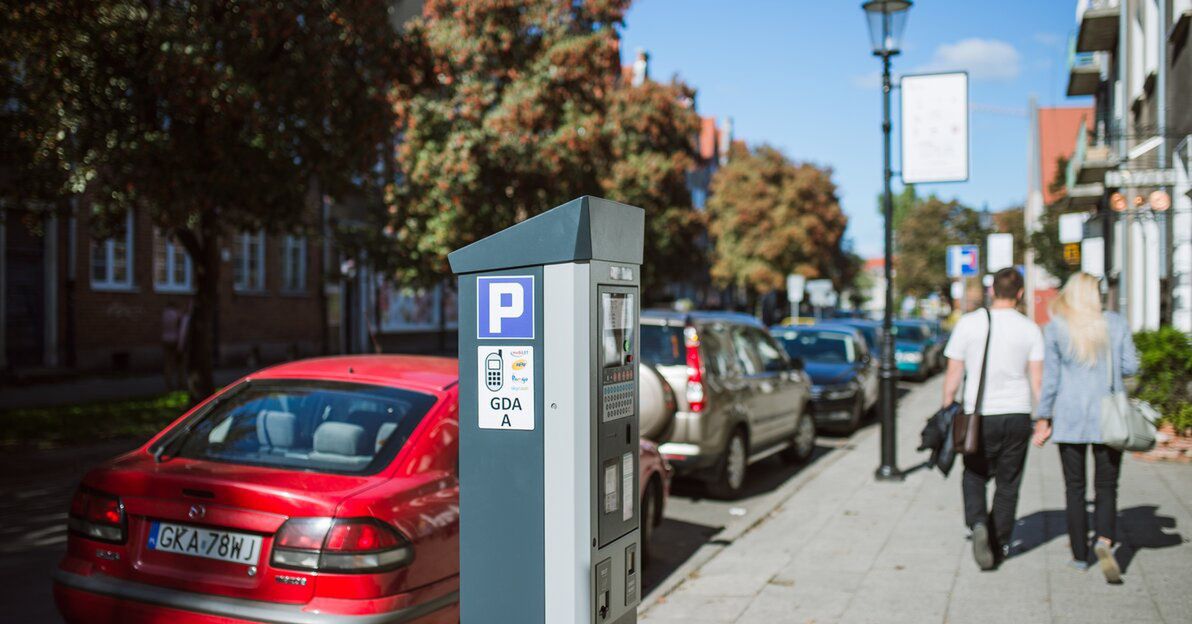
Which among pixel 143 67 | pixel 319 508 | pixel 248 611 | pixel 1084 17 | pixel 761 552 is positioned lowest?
pixel 761 552

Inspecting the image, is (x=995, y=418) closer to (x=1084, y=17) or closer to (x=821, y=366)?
(x=821, y=366)

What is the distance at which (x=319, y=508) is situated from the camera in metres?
3.91

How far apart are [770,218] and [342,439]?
49.9m

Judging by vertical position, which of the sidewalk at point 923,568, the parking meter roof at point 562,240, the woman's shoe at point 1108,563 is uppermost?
the parking meter roof at point 562,240

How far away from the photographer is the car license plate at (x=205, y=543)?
393 centimetres

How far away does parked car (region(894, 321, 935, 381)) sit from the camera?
2570cm

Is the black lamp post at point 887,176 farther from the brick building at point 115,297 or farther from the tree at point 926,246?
the tree at point 926,246

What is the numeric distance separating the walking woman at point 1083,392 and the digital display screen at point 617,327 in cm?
363

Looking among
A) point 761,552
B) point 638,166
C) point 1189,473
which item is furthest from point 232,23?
point 638,166

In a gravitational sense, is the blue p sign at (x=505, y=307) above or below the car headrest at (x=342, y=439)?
above

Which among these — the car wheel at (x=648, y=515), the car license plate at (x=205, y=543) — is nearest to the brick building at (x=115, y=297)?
the car wheel at (x=648, y=515)

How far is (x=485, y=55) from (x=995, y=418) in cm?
1813

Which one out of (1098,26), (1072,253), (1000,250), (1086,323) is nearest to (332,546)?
(1086,323)

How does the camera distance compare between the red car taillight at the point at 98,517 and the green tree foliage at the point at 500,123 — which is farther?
the green tree foliage at the point at 500,123
